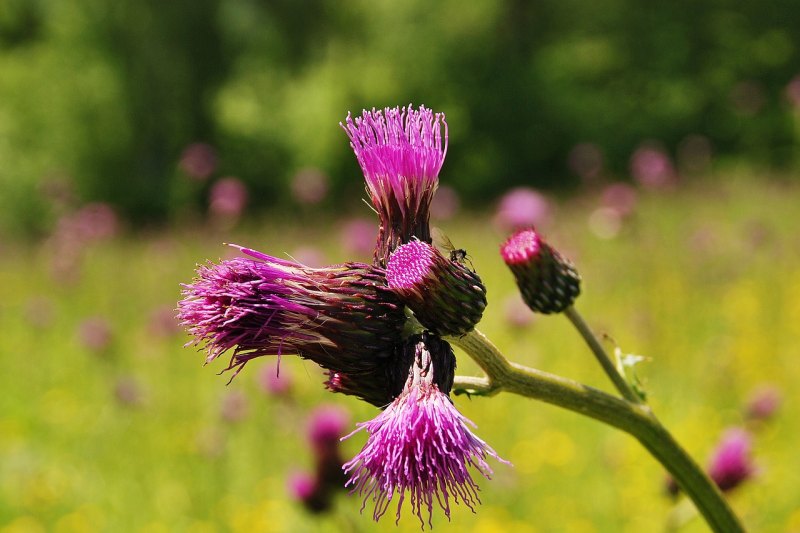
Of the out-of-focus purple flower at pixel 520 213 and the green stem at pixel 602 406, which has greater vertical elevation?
the out-of-focus purple flower at pixel 520 213

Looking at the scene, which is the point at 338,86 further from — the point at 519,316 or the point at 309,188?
the point at 519,316

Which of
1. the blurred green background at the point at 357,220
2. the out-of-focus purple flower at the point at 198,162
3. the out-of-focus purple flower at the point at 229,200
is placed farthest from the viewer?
the out-of-focus purple flower at the point at 198,162

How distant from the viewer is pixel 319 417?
3.19 m

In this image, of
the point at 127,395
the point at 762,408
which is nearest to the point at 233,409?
the point at 127,395

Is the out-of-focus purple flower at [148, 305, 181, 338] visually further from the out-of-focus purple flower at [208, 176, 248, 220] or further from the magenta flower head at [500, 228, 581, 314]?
the magenta flower head at [500, 228, 581, 314]

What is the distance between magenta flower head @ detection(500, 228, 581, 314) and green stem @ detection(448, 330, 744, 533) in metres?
0.26

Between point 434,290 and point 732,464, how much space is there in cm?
160

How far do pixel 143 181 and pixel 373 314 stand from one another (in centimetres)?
2770

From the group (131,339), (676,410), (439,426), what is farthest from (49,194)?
(439,426)

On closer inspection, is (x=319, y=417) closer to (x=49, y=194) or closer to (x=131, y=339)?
(x=49, y=194)

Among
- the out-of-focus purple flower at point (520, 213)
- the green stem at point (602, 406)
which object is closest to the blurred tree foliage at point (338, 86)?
the out-of-focus purple flower at point (520, 213)

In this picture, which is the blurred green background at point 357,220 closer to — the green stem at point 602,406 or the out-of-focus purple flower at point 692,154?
the green stem at point 602,406

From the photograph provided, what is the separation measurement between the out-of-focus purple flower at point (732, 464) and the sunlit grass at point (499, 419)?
0.17 m

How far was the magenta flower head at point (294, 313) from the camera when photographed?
121 centimetres
